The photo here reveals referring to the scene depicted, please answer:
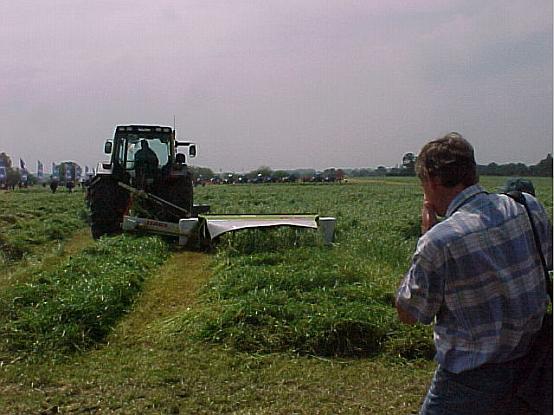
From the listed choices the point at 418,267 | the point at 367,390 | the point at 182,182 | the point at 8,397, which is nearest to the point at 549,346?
the point at 418,267

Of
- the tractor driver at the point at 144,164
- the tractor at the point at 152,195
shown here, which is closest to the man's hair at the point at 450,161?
the tractor at the point at 152,195

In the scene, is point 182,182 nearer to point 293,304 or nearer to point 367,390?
point 293,304

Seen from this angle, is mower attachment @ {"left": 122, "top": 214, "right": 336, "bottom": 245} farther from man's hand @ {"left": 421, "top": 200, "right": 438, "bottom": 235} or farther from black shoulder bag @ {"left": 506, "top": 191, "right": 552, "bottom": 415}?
→ black shoulder bag @ {"left": 506, "top": 191, "right": 552, "bottom": 415}

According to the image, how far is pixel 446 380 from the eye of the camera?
2572 mm

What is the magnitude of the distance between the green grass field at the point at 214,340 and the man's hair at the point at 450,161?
1.75 meters

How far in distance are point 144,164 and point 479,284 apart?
39.4 feet

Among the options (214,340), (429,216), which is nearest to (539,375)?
(429,216)

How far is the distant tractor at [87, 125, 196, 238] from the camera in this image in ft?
44.0

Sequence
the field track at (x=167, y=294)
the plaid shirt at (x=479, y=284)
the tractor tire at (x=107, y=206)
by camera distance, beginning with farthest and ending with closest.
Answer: the tractor tire at (x=107, y=206)
the field track at (x=167, y=294)
the plaid shirt at (x=479, y=284)

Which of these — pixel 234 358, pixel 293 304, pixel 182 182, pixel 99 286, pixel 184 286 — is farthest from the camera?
pixel 182 182

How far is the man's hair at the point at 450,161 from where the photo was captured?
2.55 meters

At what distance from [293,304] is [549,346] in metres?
4.22

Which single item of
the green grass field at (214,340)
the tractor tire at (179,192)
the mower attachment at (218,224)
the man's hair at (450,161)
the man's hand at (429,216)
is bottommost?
the green grass field at (214,340)

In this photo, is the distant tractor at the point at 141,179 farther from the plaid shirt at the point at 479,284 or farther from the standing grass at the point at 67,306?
the plaid shirt at the point at 479,284
